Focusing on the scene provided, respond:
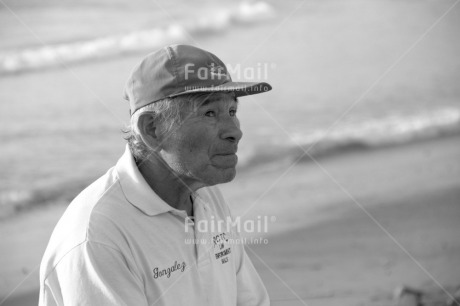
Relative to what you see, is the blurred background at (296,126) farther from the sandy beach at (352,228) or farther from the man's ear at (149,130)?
the man's ear at (149,130)

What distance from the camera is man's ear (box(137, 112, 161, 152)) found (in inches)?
58.6

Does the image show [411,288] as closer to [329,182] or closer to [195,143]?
[329,182]

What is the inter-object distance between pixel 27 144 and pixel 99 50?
0.57 metres

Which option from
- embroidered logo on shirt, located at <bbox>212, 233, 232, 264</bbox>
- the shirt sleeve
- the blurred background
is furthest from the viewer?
the blurred background

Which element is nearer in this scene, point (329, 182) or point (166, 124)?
point (166, 124)

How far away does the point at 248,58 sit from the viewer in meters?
3.11

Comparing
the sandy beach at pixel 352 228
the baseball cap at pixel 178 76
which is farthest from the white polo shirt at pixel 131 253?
the sandy beach at pixel 352 228

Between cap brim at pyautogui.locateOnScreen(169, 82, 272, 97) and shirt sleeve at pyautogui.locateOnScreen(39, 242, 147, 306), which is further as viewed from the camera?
cap brim at pyautogui.locateOnScreen(169, 82, 272, 97)

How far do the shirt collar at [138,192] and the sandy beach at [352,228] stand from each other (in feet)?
5.34

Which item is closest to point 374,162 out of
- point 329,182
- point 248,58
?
point 329,182

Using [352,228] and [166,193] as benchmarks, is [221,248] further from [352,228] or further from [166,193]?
[352,228]

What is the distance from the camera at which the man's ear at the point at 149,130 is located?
4.89ft

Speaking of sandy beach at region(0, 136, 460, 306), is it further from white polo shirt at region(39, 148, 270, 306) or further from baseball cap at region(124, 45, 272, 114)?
baseball cap at region(124, 45, 272, 114)

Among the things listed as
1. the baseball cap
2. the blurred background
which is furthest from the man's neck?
the blurred background
